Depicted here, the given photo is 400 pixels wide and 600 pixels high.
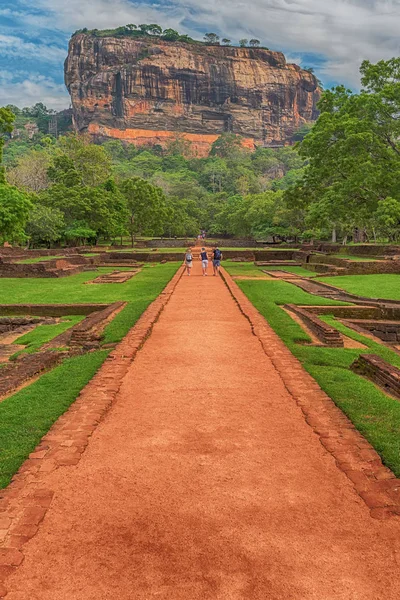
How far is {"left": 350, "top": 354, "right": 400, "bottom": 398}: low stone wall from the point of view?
19.3ft

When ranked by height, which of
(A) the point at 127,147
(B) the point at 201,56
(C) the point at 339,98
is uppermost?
(B) the point at 201,56

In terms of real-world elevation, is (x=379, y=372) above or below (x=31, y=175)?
below

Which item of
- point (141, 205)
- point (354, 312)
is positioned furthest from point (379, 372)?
point (141, 205)

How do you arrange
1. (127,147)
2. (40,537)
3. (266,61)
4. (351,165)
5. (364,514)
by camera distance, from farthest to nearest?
(266,61) → (127,147) → (351,165) → (364,514) → (40,537)

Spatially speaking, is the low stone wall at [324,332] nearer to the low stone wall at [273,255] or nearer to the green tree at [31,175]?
the low stone wall at [273,255]

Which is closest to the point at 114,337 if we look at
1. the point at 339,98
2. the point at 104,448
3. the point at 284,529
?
the point at 104,448

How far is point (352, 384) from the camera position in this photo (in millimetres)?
5707

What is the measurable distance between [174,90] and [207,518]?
15318 cm

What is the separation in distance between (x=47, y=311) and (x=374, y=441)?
33.0 feet

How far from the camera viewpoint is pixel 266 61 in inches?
6147

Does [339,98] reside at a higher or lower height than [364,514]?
higher

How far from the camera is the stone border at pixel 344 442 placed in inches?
124

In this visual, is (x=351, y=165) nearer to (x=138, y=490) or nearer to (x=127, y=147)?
(x=138, y=490)

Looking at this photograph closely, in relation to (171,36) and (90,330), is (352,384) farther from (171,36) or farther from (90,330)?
(171,36)
